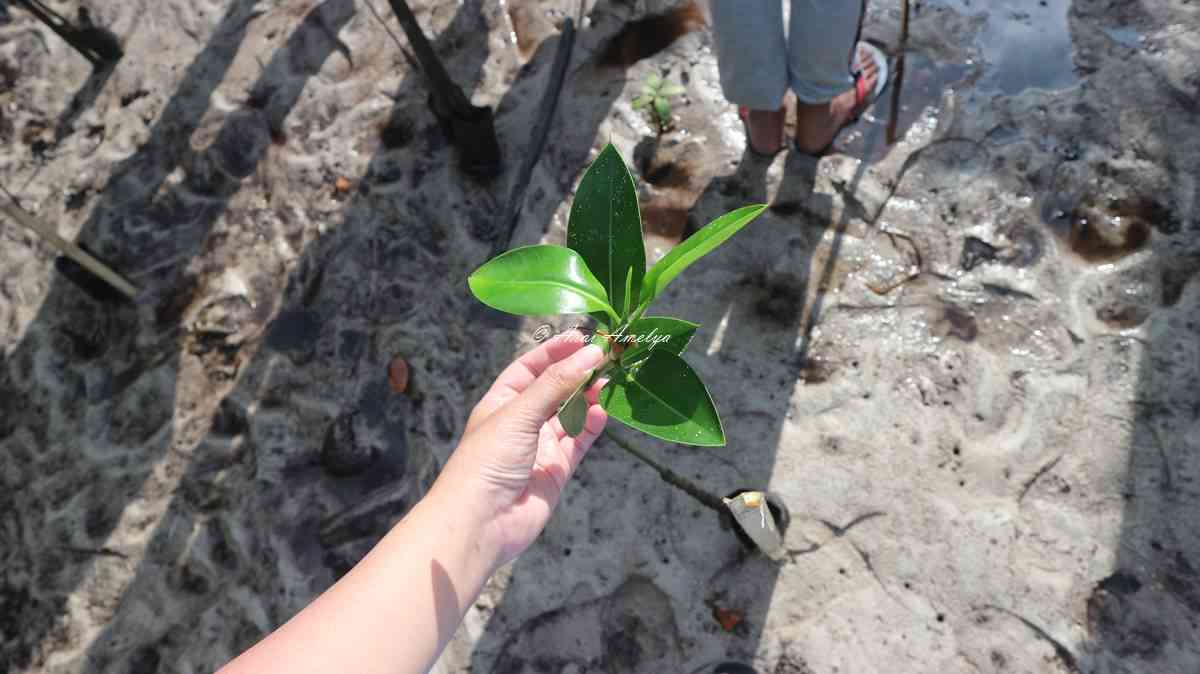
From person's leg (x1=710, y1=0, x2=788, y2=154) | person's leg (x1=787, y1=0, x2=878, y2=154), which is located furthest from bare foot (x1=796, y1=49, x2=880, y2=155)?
person's leg (x1=710, y1=0, x2=788, y2=154)

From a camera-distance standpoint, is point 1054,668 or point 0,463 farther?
point 0,463

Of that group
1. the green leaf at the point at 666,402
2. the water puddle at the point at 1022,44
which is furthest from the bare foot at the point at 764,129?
the green leaf at the point at 666,402

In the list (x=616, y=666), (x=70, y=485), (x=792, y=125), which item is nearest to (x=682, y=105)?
(x=792, y=125)

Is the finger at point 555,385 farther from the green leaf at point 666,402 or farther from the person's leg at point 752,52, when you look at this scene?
the person's leg at point 752,52

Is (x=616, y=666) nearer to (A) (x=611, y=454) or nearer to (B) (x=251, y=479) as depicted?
(A) (x=611, y=454)

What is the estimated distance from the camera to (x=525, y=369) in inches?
60.3

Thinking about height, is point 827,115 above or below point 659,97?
below

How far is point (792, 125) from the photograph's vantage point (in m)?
2.33

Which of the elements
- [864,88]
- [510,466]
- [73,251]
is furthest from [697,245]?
[73,251]

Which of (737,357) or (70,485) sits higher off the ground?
(70,485)

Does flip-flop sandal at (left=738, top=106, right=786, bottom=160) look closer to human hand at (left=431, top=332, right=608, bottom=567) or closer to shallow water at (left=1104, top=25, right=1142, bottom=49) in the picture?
shallow water at (left=1104, top=25, right=1142, bottom=49)

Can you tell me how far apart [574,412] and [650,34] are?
1.84m

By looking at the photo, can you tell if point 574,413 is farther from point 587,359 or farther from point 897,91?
point 897,91

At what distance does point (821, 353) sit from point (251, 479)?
5.73ft
